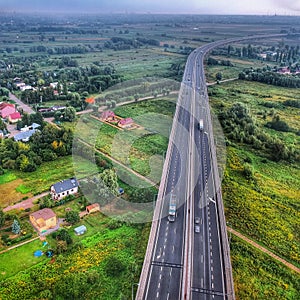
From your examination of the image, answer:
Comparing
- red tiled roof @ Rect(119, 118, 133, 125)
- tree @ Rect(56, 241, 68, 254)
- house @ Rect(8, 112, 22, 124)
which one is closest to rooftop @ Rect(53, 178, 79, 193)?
tree @ Rect(56, 241, 68, 254)

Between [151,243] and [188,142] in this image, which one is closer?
[151,243]

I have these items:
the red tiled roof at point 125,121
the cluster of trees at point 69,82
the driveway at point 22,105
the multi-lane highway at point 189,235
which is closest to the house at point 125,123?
the red tiled roof at point 125,121

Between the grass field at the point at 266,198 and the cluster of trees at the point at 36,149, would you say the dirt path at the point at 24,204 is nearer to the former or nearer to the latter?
the cluster of trees at the point at 36,149

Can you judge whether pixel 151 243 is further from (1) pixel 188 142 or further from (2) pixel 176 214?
(1) pixel 188 142

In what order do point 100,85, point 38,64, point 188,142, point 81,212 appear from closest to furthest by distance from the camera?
1. point 81,212
2. point 188,142
3. point 100,85
4. point 38,64

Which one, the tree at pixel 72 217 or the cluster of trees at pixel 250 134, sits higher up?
the cluster of trees at pixel 250 134

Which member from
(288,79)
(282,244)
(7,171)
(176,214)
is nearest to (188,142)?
(176,214)

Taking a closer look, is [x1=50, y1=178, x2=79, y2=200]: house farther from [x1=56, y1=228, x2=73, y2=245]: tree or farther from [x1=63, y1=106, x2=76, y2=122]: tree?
[x1=63, y1=106, x2=76, y2=122]: tree
